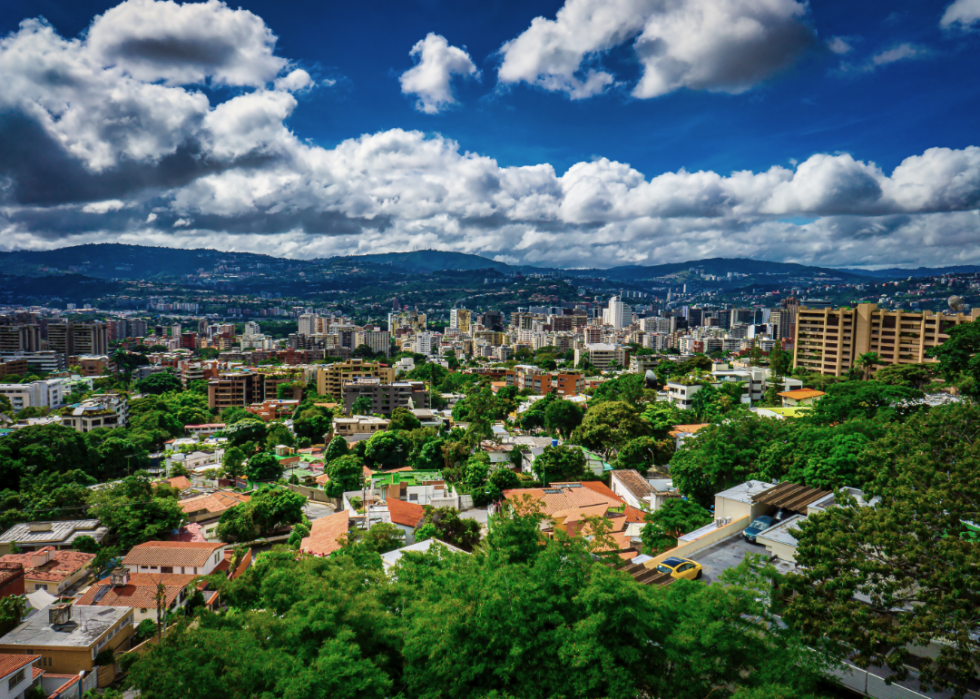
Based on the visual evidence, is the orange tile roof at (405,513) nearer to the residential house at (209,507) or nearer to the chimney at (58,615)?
the residential house at (209,507)

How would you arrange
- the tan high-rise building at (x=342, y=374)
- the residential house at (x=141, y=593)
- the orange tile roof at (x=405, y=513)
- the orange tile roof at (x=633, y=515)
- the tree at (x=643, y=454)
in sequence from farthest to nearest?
the tan high-rise building at (x=342, y=374) < the tree at (x=643, y=454) < the orange tile roof at (x=405, y=513) < the orange tile roof at (x=633, y=515) < the residential house at (x=141, y=593)

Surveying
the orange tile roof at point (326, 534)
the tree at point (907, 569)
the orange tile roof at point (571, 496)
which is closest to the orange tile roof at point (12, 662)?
the orange tile roof at point (326, 534)

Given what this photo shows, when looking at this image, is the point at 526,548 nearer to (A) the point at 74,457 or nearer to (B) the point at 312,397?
(A) the point at 74,457

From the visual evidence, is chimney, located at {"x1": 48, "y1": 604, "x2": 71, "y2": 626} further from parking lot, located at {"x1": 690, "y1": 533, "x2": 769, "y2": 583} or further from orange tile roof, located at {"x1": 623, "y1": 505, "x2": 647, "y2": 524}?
orange tile roof, located at {"x1": 623, "y1": 505, "x2": 647, "y2": 524}

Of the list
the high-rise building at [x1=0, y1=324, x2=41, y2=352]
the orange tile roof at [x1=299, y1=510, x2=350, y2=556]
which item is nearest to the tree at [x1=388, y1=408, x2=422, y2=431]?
the orange tile roof at [x1=299, y1=510, x2=350, y2=556]

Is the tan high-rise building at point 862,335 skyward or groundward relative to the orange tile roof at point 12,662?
skyward

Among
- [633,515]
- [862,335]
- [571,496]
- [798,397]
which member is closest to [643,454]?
[571,496]
